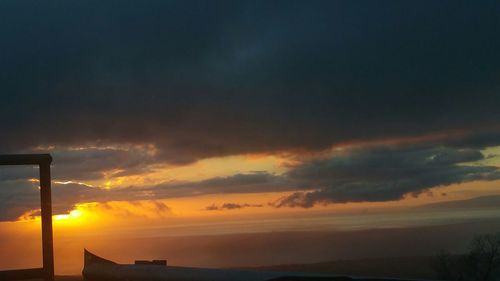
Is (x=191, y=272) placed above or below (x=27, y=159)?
below

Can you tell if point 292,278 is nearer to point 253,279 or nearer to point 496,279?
point 253,279

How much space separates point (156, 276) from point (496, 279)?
28.4 meters

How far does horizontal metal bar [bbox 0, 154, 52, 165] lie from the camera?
8.08m

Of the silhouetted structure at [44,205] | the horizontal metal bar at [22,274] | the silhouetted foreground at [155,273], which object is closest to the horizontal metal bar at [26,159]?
the silhouetted structure at [44,205]

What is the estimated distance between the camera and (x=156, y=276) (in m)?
31.3

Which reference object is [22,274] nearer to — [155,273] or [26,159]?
[26,159]

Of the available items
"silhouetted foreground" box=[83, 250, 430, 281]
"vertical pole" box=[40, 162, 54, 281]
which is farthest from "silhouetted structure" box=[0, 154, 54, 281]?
"silhouetted foreground" box=[83, 250, 430, 281]

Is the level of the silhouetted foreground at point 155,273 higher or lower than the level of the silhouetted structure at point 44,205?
lower

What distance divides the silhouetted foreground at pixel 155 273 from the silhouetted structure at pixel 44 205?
12.6 metres

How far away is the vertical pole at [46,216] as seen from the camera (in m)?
8.16

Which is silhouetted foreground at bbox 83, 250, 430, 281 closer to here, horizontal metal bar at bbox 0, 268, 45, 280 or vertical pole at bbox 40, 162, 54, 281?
horizontal metal bar at bbox 0, 268, 45, 280

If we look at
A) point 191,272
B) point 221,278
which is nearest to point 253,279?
point 221,278

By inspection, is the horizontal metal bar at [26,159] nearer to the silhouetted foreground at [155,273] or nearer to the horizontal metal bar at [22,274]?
the horizontal metal bar at [22,274]

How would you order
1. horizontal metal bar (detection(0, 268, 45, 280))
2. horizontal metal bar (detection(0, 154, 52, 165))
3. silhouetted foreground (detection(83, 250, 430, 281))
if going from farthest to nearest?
1. silhouetted foreground (detection(83, 250, 430, 281))
2. horizontal metal bar (detection(0, 268, 45, 280))
3. horizontal metal bar (detection(0, 154, 52, 165))
